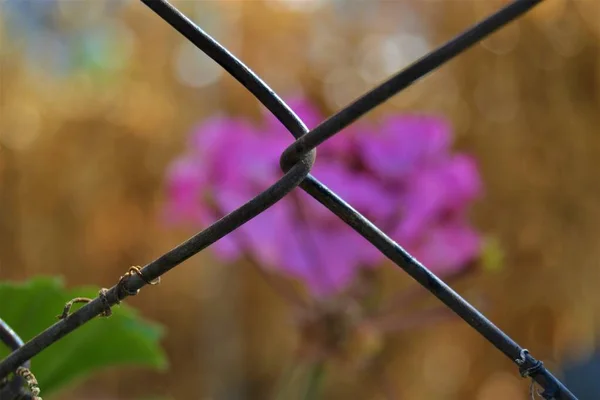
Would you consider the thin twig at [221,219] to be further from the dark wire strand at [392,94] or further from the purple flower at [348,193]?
the purple flower at [348,193]

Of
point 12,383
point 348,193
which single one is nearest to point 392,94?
point 12,383

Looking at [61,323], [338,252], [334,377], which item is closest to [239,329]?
[334,377]

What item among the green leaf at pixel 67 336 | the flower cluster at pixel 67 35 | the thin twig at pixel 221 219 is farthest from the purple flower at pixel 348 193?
the flower cluster at pixel 67 35

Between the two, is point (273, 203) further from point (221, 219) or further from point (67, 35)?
point (67, 35)

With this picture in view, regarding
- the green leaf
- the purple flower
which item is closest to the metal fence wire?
the green leaf

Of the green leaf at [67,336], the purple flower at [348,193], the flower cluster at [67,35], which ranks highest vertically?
the flower cluster at [67,35]

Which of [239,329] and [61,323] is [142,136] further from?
[61,323]
